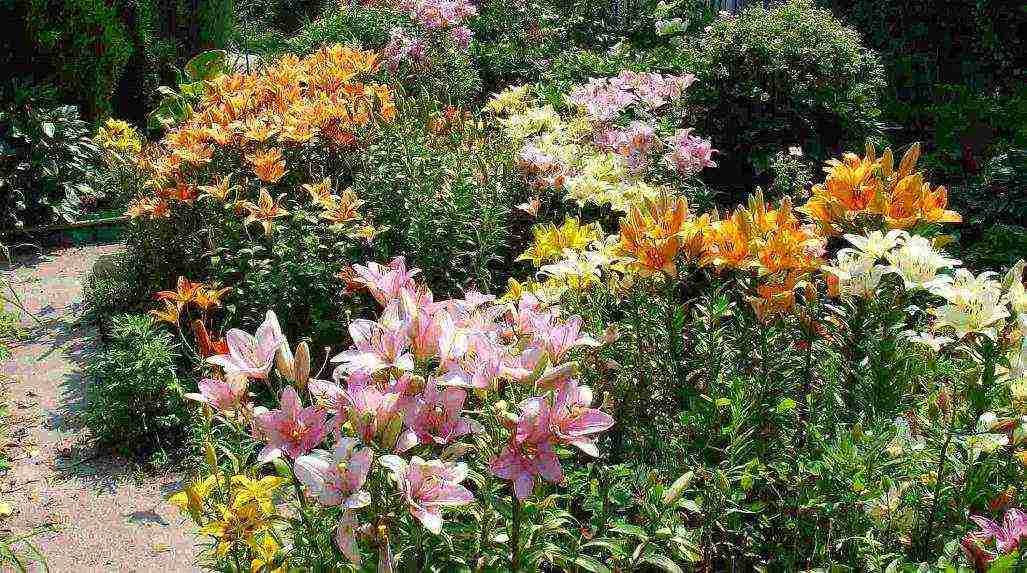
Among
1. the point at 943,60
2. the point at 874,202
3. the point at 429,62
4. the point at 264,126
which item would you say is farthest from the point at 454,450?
the point at 943,60

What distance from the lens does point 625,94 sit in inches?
162

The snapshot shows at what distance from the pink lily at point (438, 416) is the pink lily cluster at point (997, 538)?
→ 84 centimetres

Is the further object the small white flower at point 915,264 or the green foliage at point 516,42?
the green foliage at point 516,42

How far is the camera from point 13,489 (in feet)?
10.2

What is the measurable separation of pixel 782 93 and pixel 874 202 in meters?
2.75

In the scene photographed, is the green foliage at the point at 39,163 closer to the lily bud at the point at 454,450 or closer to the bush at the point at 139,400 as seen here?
the bush at the point at 139,400

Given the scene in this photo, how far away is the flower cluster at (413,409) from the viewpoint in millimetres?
1342

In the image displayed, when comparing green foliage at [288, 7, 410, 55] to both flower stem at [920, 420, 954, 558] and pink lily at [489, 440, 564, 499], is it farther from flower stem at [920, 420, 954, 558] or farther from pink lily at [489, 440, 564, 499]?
flower stem at [920, 420, 954, 558]

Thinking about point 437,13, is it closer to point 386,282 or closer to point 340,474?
point 386,282

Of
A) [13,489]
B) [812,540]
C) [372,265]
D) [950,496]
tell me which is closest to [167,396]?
[13,489]

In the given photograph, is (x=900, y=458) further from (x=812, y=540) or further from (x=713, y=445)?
(x=713, y=445)

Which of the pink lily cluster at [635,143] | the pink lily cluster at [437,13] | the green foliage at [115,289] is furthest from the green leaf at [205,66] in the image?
the pink lily cluster at [635,143]

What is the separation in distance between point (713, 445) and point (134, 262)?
3.36 meters

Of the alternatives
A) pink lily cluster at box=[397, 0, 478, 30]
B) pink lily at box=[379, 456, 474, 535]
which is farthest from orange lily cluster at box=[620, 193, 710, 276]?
pink lily cluster at box=[397, 0, 478, 30]
